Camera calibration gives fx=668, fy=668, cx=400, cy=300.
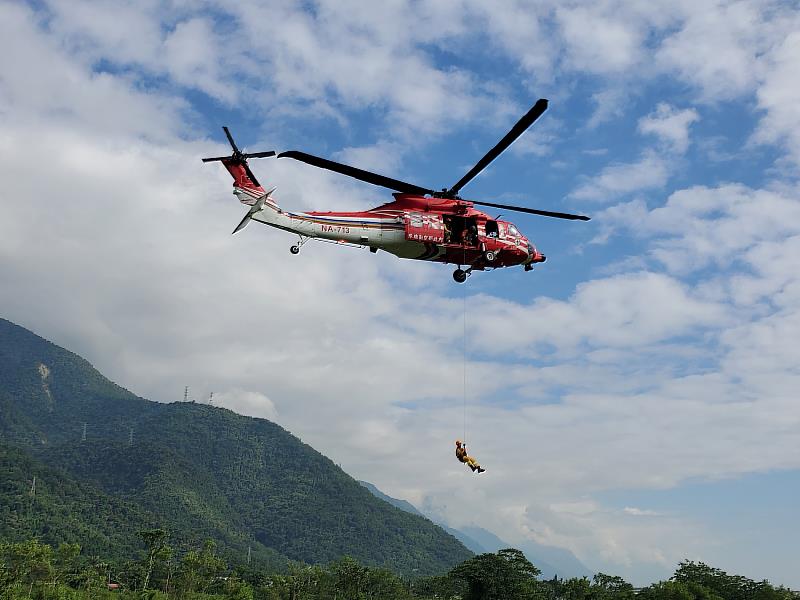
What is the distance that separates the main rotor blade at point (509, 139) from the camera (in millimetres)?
19266

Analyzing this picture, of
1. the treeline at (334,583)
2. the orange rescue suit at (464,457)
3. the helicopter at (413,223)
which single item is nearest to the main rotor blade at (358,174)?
the helicopter at (413,223)

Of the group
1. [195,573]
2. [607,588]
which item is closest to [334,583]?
[195,573]

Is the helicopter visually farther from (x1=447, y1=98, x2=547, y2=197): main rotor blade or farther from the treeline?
the treeline

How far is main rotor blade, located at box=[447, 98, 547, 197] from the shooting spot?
19266 millimetres

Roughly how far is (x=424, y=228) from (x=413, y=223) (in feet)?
1.53

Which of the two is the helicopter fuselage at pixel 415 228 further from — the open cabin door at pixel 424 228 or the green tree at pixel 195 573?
the green tree at pixel 195 573

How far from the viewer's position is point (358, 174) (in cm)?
2247

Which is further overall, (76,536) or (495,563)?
(76,536)

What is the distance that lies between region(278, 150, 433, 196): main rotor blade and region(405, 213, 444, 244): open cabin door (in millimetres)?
1008

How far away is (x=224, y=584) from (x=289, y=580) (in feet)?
30.0

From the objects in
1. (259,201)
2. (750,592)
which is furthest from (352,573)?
(259,201)

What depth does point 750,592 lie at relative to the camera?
70.3 meters

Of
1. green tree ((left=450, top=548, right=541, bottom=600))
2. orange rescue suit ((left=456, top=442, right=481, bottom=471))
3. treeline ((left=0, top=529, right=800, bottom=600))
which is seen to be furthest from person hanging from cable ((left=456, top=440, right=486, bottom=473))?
green tree ((left=450, top=548, right=541, bottom=600))

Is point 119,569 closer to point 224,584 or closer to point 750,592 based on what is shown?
point 224,584
